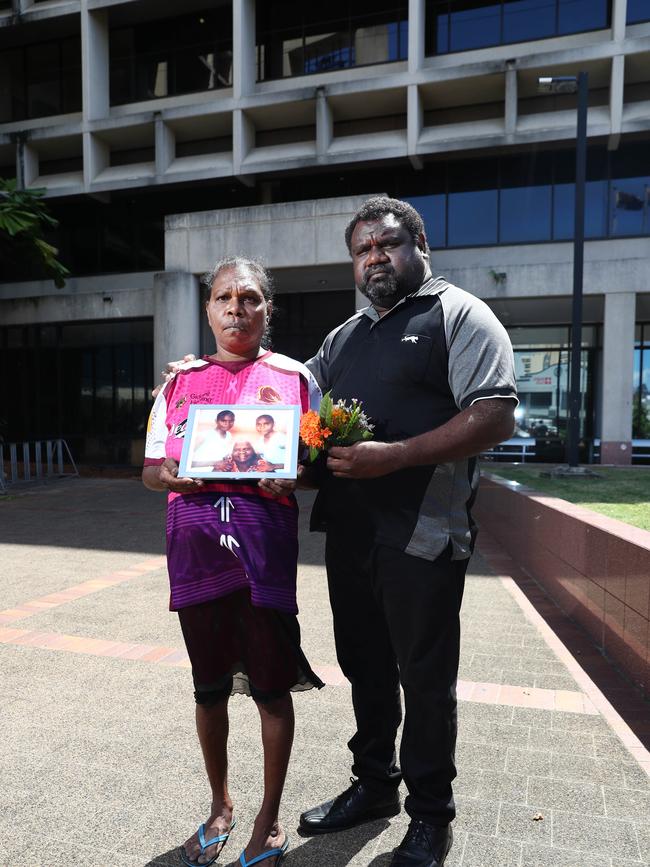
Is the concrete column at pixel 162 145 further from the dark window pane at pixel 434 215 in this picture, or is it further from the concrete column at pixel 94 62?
the dark window pane at pixel 434 215

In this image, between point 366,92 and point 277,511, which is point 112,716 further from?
point 366,92

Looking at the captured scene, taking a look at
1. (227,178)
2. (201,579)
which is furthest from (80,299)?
(201,579)

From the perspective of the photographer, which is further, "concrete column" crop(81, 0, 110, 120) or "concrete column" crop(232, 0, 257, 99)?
"concrete column" crop(81, 0, 110, 120)

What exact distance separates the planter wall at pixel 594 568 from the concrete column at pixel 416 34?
15.3 meters

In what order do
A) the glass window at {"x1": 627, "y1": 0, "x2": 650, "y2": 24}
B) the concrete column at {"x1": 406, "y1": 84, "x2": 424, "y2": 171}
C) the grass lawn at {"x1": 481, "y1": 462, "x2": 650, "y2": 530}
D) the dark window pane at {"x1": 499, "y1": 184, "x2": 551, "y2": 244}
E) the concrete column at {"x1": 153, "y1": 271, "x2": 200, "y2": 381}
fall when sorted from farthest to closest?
the dark window pane at {"x1": 499, "y1": 184, "x2": 551, "y2": 244} < the concrete column at {"x1": 406, "y1": 84, "x2": 424, "y2": 171} < the glass window at {"x1": 627, "y1": 0, "x2": 650, "y2": 24} < the concrete column at {"x1": 153, "y1": 271, "x2": 200, "y2": 381} < the grass lawn at {"x1": 481, "y1": 462, "x2": 650, "y2": 530}

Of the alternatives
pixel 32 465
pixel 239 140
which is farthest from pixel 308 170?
pixel 32 465

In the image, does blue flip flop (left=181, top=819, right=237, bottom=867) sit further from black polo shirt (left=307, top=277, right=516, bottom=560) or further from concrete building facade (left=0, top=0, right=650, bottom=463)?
concrete building facade (left=0, top=0, right=650, bottom=463)

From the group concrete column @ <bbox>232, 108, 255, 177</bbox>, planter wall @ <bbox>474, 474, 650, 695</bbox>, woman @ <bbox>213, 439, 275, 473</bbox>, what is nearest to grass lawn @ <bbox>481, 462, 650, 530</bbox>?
planter wall @ <bbox>474, 474, 650, 695</bbox>

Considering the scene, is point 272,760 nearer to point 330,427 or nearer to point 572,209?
point 330,427

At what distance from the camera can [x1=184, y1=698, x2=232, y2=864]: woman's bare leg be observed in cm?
246

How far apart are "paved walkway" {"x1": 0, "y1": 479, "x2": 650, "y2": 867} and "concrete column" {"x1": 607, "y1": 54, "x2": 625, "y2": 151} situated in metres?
16.2

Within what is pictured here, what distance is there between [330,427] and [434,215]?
1890 cm

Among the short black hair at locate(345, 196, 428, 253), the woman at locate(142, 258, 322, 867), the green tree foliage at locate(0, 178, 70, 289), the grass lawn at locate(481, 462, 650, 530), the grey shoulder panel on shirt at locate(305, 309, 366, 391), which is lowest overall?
the grass lawn at locate(481, 462, 650, 530)

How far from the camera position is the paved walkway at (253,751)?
8.56ft
